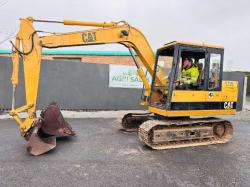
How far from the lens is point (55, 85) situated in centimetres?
1180

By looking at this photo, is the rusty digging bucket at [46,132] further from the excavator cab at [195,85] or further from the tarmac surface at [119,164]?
the excavator cab at [195,85]

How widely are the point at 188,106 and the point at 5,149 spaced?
466cm

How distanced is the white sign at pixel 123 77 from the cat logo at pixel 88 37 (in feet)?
19.7

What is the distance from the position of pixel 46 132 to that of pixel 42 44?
231cm

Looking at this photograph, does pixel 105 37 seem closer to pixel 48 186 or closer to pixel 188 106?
pixel 188 106

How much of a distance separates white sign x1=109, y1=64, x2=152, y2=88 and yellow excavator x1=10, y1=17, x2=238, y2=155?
18.0 ft

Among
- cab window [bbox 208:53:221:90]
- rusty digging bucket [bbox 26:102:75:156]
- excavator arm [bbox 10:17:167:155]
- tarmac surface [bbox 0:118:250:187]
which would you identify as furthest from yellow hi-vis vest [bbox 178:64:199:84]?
rusty digging bucket [bbox 26:102:75:156]

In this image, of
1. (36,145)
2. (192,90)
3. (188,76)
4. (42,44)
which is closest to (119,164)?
(36,145)

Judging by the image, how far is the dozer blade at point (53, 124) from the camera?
6.57m

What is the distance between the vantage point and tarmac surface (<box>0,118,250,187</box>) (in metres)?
4.28

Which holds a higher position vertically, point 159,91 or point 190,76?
point 190,76

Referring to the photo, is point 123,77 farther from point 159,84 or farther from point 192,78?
point 192,78

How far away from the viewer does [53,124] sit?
668cm

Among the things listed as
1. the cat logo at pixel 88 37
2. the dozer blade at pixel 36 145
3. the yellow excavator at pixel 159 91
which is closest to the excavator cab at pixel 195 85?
the yellow excavator at pixel 159 91
